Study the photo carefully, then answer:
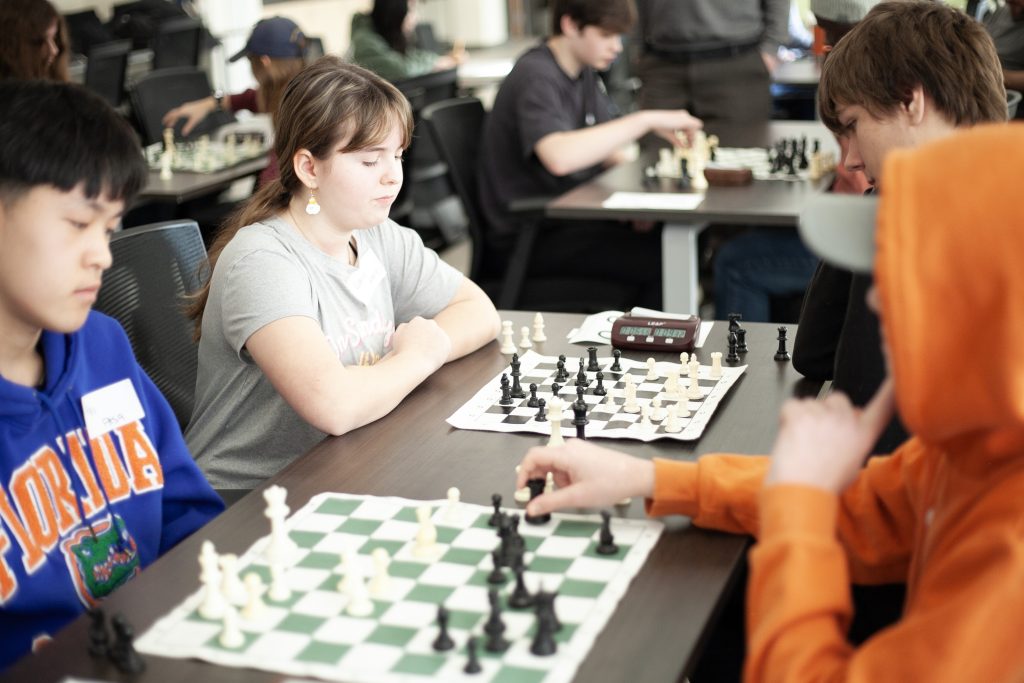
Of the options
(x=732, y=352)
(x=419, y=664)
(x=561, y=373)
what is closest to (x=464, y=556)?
(x=419, y=664)

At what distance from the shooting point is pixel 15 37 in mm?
4324

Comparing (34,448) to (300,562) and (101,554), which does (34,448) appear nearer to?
(101,554)

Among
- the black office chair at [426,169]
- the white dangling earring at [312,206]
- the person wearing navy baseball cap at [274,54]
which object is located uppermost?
the person wearing navy baseball cap at [274,54]

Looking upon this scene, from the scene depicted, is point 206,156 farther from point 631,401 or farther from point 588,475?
point 588,475

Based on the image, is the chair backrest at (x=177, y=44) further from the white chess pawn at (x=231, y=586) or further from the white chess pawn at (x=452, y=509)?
the white chess pawn at (x=231, y=586)

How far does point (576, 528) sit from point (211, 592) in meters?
0.47

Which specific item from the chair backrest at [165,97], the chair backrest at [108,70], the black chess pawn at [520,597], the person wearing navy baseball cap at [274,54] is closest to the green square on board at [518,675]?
the black chess pawn at [520,597]

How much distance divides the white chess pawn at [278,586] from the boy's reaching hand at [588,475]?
33 centimetres

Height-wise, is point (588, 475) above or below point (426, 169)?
above

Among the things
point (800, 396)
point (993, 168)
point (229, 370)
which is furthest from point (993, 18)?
point (993, 168)

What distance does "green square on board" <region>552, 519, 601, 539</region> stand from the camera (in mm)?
1562

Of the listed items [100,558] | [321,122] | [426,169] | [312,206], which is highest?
[321,122]

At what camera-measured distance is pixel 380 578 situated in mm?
1419

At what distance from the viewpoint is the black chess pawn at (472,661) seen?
125cm
